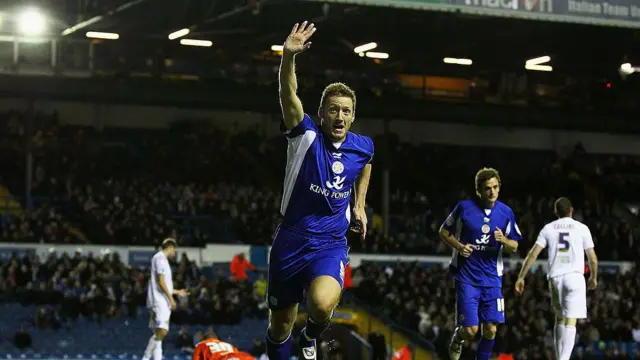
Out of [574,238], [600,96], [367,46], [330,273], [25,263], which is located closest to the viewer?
[330,273]

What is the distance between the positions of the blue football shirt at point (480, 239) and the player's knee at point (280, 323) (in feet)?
14.4

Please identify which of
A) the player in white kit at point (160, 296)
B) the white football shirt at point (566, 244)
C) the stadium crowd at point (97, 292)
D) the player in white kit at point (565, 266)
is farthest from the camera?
the stadium crowd at point (97, 292)

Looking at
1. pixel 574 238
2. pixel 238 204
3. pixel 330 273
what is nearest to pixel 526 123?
pixel 238 204

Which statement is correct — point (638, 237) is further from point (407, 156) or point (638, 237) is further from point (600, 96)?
point (407, 156)

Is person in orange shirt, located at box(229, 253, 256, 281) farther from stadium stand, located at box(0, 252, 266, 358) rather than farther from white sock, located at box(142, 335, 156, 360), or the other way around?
white sock, located at box(142, 335, 156, 360)

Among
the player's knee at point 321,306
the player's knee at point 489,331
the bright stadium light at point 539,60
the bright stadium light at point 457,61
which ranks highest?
the bright stadium light at point 457,61

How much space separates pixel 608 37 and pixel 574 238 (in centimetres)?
1722

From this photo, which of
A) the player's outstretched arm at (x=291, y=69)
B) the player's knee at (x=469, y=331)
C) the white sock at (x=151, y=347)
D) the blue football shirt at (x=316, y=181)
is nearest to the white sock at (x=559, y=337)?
the player's knee at (x=469, y=331)

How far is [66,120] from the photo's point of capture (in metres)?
36.3

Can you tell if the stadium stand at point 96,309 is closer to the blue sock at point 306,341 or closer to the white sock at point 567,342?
the white sock at point 567,342

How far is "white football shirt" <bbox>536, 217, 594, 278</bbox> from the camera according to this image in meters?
13.9

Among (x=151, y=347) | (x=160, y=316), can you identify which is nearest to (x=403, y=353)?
(x=160, y=316)

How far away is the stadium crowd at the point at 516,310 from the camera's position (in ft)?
84.3

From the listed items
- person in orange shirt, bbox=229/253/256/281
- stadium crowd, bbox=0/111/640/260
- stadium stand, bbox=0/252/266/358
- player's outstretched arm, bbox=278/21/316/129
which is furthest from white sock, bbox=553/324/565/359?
stadium crowd, bbox=0/111/640/260
